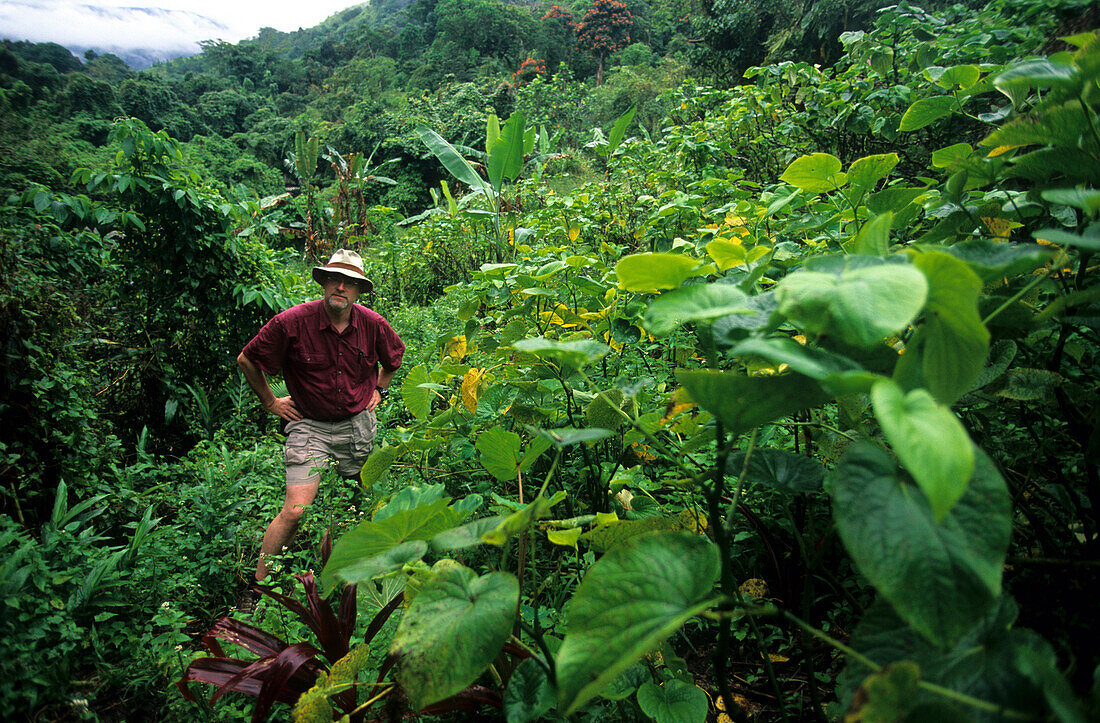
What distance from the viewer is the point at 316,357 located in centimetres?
272

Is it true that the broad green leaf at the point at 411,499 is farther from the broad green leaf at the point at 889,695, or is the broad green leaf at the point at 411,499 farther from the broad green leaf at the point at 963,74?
the broad green leaf at the point at 963,74

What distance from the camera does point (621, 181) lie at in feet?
16.1

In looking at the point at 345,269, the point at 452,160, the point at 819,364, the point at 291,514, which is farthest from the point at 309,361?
the point at 819,364

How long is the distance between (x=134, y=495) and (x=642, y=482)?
8.62 ft

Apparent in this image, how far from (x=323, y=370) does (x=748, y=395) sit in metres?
2.70

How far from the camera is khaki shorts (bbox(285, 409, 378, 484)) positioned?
2568mm

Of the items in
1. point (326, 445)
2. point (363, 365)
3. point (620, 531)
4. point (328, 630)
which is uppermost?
point (620, 531)

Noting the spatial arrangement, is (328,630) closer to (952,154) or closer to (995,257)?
(995,257)

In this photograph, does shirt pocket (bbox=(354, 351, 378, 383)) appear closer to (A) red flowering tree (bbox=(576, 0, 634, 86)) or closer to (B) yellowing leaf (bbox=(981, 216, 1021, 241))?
(B) yellowing leaf (bbox=(981, 216, 1021, 241))

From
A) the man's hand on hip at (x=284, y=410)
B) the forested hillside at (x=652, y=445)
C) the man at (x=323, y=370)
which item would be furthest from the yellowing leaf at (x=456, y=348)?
the man's hand on hip at (x=284, y=410)

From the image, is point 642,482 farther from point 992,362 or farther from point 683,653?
point 992,362

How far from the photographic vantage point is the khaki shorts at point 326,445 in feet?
8.43

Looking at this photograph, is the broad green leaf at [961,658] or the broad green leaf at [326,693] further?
the broad green leaf at [326,693]

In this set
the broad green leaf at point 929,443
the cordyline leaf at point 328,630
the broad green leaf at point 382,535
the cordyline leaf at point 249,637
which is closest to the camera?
the broad green leaf at point 929,443
